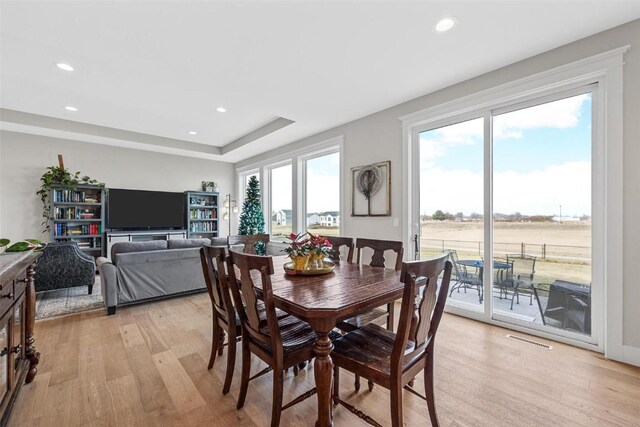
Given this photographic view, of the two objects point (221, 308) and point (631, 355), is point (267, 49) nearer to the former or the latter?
point (221, 308)

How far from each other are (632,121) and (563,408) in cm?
220

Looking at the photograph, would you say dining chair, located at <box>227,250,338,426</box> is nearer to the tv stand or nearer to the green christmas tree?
the green christmas tree

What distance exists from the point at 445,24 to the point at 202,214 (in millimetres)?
6527

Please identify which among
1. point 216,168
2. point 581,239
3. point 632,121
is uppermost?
point 216,168

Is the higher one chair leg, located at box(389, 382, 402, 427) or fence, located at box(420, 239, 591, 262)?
fence, located at box(420, 239, 591, 262)

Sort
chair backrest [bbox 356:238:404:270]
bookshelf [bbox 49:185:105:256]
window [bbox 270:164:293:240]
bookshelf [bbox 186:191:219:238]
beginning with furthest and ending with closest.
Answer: bookshelf [bbox 186:191:219:238], window [bbox 270:164:293:240], bookshelf [bbox 49:185:105:256], chair backrest [bbox 356:238:404:270]

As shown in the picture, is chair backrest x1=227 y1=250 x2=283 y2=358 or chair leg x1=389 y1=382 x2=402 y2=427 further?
chair backrest x1=227 y1=250 x2=283 y2=358

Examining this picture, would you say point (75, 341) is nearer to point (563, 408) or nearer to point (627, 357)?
point (563, 408)

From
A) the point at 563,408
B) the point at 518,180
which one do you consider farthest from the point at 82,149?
the point at 563,408

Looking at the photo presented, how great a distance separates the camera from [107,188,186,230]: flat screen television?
593 cm

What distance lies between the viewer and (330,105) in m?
3.85

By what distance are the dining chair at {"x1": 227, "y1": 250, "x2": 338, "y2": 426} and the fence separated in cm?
217

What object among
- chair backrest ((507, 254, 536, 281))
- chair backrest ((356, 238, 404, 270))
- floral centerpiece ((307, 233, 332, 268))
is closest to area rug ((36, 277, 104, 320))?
floral centerpiece ((307, 233, 332, 268))

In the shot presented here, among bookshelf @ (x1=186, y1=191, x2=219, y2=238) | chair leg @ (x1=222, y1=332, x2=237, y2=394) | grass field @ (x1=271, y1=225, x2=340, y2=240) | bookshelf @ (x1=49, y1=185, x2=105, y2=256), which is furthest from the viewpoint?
bookshelf @ (x1=186, y1=191, x2=219, y2=238)
